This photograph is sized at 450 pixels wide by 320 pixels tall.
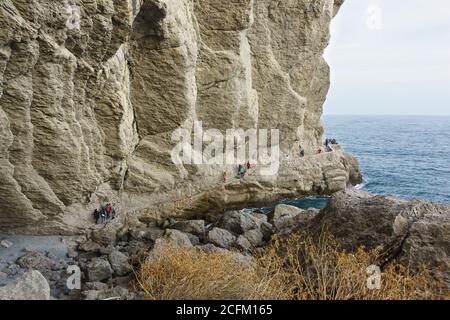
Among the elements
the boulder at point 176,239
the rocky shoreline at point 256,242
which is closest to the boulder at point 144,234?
the rocky shoreline at point 256,242

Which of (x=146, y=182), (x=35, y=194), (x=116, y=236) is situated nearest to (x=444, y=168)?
(x=146, y=182)

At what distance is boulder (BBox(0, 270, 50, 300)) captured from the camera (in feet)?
25.3

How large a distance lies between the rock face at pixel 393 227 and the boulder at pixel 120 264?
6.02 meters

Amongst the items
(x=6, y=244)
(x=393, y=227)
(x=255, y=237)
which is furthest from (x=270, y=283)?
(x=6, y=244)

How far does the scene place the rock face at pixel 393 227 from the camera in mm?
9375

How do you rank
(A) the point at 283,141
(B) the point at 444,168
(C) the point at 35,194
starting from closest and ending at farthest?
(C) the point at 35,194 → (A) the point at 283,141 → (B) the point at 444,168

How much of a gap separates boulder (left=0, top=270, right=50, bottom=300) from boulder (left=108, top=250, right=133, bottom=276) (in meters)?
4.15

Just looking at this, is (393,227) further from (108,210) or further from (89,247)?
(108,210)

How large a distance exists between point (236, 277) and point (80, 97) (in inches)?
392

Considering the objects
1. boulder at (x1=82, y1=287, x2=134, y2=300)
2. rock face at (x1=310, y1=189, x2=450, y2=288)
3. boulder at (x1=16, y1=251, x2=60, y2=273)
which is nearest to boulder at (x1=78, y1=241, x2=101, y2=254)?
boulder at (x1=16, y1=251, x2=60, y2=273)

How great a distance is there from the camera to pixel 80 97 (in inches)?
596

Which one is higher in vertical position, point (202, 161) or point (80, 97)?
point (80, 97)

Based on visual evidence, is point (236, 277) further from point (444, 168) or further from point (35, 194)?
point (444, 168)

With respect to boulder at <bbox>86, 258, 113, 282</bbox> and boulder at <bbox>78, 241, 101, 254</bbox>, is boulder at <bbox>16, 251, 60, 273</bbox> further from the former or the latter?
boulder at <bbox>86, 258, 113, 282</bbox>
